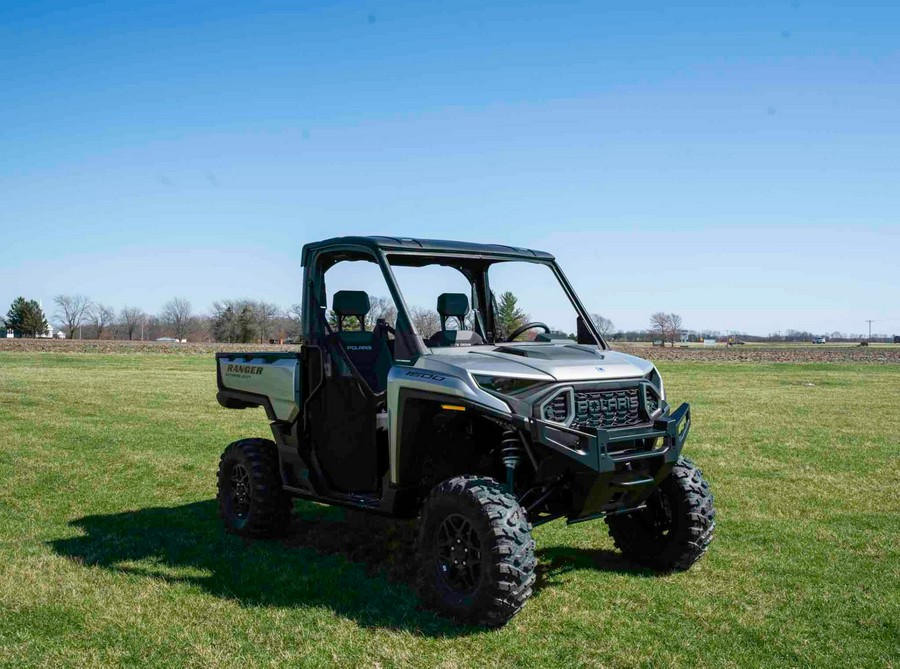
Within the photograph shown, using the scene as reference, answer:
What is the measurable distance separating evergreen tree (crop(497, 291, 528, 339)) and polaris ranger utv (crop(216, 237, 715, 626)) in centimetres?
4

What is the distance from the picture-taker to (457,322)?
298 inches

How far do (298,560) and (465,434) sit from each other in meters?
1.95

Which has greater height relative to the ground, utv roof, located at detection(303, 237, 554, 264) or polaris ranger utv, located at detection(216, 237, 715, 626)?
utv roof, located at detection(303, 237, 554, 264)

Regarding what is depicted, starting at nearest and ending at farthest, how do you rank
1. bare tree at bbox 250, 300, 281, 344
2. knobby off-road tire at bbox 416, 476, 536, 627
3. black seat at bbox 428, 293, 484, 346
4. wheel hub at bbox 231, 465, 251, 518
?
knobby off-road tire at bbox 416, 476, 536, 627 → black seat at bbox 428, 293, 484, 346 → wheel hub at bbox 231, 465, 251, 518 → bare tree at bbox 250, 300, 281, 344

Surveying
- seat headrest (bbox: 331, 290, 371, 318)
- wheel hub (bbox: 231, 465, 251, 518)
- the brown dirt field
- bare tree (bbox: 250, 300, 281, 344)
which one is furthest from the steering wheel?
bare tree (bbox: 250, 300, 281, 344)

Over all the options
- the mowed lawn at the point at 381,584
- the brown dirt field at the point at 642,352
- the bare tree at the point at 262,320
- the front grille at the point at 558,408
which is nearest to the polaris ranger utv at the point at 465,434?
the front grille at the point at 558,408

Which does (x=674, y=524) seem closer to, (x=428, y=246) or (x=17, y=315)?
(x=428, y=246)

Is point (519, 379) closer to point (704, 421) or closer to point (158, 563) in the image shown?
point (158, 563)

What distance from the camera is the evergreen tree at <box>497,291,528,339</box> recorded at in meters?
7.88

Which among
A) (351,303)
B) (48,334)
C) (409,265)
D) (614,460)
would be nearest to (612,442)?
(614,460)

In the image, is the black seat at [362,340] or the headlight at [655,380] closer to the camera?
the headlight at [655,380]

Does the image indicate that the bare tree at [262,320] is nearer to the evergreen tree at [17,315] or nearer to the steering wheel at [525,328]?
the evergreen tree at [17,315]

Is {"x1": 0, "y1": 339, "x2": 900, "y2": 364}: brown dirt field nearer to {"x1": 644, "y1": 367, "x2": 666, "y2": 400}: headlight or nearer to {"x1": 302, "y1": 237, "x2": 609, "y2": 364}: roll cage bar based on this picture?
{"x1": 302, "y1": 237, "x2": 609, "y2": 364}: roll cage bar

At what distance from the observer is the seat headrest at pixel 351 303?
298 inches
